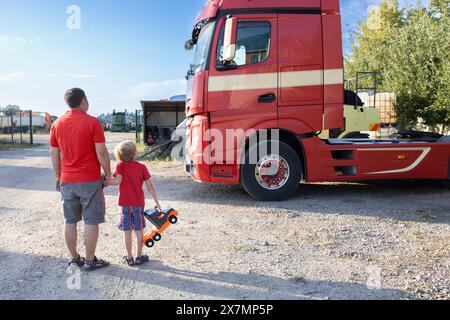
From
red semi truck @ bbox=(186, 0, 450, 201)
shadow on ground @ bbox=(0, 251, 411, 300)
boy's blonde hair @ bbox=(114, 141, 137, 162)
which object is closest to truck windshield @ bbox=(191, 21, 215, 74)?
red semi truck @ bbox=(186, 0, 450, 201)

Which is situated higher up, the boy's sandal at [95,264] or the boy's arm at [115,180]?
the boy's arm at [115,180]

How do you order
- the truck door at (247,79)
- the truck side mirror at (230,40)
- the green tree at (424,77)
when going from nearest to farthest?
the truck side mirror at (230,40), the truck door at (247,79), the green tree at (424,77)

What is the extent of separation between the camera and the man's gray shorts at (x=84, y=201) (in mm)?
3832

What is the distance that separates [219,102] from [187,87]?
1102 millimetres

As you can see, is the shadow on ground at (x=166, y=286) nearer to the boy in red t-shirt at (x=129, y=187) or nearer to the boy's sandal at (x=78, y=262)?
the boy's sandal at (x=78, y=262)

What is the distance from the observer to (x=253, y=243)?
16.0 feet

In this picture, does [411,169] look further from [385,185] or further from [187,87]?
[187,87]

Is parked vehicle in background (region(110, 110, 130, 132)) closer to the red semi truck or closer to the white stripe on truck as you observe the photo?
the red semi truck

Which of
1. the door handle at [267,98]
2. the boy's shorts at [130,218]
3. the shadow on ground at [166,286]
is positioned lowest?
the shadow on ground at [166,286]

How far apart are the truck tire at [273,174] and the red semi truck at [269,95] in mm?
17

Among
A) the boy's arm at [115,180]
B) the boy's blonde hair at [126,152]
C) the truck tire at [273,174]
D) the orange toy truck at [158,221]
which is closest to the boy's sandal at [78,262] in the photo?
the orange toy truck at [158,221]

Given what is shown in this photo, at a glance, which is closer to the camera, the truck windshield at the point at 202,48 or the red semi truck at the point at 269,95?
the red semi truck at the point at 269,95

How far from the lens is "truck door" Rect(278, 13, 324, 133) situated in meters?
6.76

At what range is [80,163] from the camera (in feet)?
12.5
